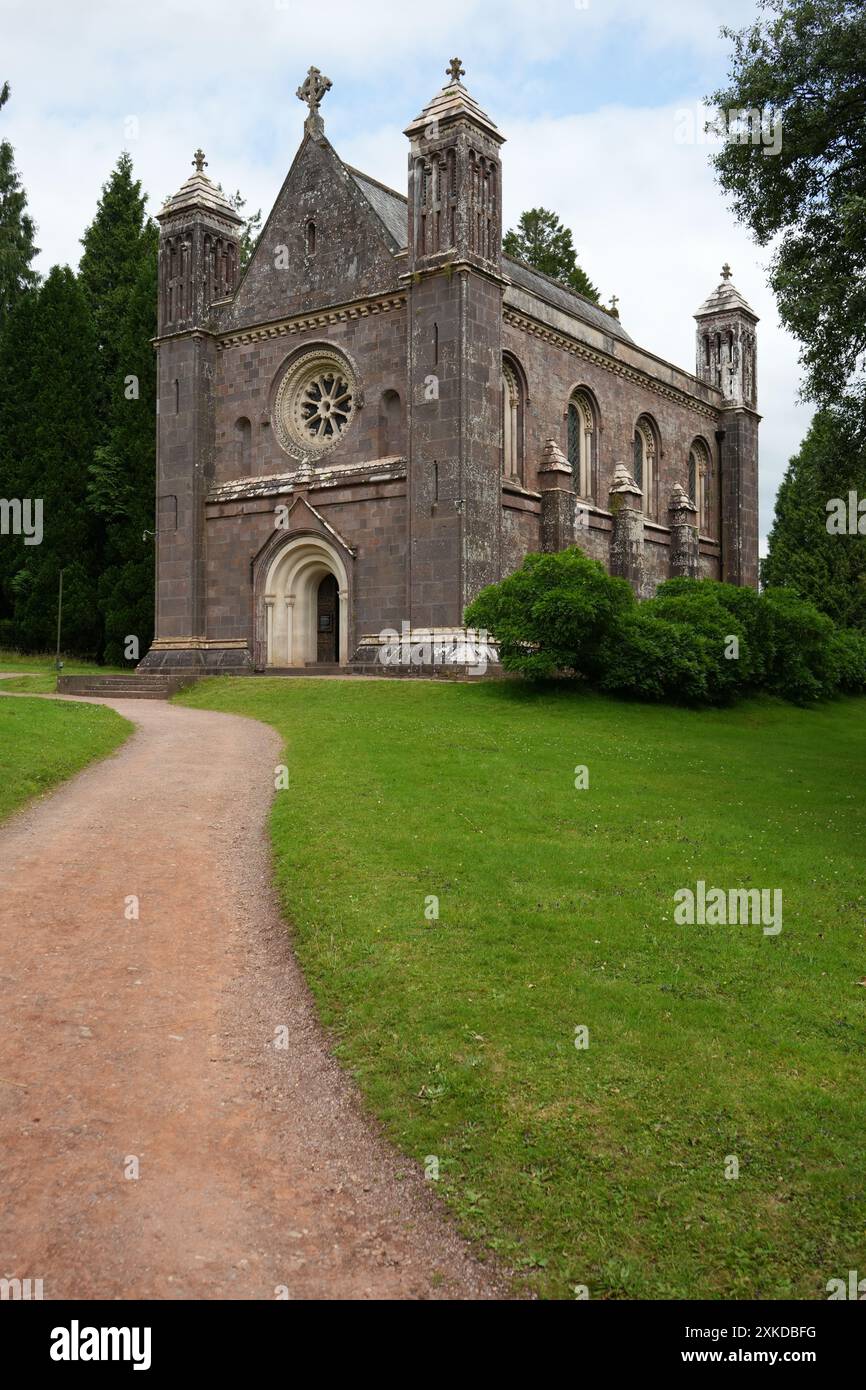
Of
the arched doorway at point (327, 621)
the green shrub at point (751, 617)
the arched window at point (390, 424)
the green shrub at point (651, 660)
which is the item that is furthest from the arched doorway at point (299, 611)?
the green shrub at point (651, 660)

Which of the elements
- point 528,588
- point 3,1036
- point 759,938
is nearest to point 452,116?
point 528,588

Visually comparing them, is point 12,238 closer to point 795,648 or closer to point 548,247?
point 548,247

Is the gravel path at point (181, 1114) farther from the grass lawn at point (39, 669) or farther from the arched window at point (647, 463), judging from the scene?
the arched window at point (647, 463)

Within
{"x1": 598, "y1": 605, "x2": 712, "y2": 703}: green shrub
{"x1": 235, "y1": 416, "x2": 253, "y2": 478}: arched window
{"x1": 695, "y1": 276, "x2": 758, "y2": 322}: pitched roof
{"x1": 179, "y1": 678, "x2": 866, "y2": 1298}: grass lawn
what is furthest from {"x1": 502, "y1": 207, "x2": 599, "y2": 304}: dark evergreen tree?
{"x1": 179, "y1": 678, "x2": 866, "y2": 1298}: grass lawn

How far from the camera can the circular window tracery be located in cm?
2956

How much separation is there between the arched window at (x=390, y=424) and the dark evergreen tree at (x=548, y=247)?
95.2 ft

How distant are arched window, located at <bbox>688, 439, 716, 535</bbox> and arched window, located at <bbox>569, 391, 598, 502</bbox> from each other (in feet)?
24.3

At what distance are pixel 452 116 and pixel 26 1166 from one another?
2658 centimetres

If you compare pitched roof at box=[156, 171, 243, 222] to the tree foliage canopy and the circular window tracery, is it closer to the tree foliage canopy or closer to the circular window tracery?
the circular window tracery

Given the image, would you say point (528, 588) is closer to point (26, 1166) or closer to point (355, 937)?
point (355, 937)

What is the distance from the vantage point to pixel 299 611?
100 feet

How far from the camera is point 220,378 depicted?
31969 millimetres

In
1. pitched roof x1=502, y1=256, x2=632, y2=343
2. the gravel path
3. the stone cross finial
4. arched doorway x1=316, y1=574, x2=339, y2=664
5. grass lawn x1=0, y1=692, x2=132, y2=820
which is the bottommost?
the gravel path

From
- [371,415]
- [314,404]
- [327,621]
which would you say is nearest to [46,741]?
[327,621]
